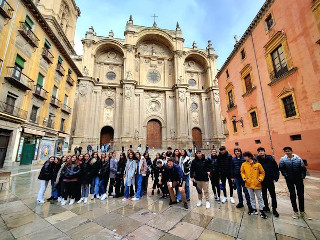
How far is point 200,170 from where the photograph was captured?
4.64 m

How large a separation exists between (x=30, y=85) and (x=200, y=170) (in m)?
15.4

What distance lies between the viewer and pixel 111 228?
10.7 ft

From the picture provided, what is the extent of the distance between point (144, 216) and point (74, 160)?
3.26m

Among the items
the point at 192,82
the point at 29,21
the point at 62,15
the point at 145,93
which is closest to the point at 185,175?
the point at 29,21

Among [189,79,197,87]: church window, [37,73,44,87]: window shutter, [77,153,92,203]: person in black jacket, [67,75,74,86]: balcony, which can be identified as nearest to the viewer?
[77,153,92,203]: person in black jacket

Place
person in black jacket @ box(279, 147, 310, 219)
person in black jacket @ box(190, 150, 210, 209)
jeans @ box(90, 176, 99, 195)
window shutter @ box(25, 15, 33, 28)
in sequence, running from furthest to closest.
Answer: window shutter @ box(25, 15, 33, 28) → jeans @ box(90, 176, 99, 195) → person in black jacket @ box(190, 150, 210, 209) → person in black jacket @ box(279, 147, 310, 219)

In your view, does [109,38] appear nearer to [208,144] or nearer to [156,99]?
[156,99]

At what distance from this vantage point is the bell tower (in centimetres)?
1806

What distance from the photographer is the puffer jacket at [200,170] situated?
4578 mm

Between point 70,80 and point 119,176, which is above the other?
point 70,80

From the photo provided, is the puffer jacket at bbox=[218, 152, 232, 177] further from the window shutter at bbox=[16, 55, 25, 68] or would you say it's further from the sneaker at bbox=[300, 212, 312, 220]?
the window shutter at bbox=[16, 55, 25, 68]

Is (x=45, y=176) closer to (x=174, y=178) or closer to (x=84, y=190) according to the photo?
(x=84, y=190)

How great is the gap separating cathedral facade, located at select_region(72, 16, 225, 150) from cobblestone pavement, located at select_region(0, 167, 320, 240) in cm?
1661

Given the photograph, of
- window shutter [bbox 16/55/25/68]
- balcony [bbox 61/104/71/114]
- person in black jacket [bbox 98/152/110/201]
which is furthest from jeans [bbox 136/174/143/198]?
balcony [bbox 61/104/71/114]
